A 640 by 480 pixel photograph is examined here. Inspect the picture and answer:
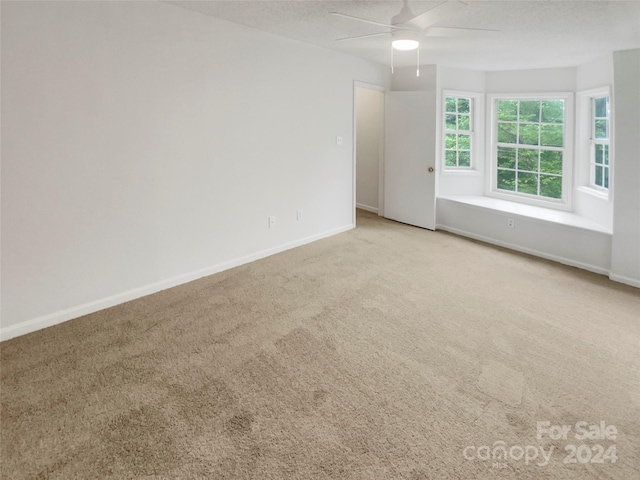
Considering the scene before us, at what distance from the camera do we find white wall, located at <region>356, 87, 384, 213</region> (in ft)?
22.7

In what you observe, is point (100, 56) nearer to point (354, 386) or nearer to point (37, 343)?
point (37, 343)

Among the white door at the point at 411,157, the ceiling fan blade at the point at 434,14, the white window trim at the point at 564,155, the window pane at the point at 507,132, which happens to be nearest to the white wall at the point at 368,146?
the white door at the point at 411,157

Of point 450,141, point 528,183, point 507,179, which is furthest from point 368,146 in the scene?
point 528,183

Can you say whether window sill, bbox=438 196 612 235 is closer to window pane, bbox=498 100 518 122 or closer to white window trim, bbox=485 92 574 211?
white window trim, bbox=485 92 574 211

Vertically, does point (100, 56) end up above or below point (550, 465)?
above

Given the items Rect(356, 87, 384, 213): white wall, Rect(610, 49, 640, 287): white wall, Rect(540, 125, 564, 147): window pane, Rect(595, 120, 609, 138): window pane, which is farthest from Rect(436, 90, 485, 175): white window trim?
Rect(610, 49, 640, 287): white wall

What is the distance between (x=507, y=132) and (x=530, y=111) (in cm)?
41

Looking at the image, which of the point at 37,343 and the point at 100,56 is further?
the point at 100,56

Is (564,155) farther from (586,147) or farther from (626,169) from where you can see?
(626,169)

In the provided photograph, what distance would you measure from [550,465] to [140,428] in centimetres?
191

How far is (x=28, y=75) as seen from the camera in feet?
9.27

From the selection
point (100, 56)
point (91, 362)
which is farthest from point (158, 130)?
point (91, 362)

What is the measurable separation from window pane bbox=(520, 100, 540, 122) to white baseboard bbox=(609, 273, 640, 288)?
257 cm

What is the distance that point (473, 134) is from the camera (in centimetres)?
640
